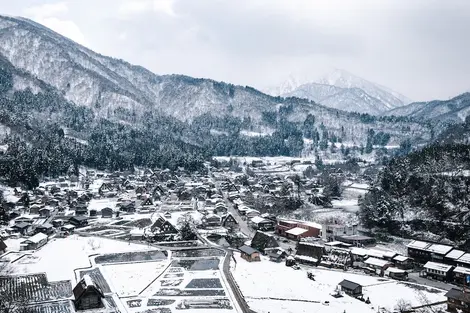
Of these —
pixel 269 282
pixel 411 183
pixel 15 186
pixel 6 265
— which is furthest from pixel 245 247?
pixel 15 186

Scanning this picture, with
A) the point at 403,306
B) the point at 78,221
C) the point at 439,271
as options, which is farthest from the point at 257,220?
the point at 403,306

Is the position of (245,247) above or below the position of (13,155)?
below

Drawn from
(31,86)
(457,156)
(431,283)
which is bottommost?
(431,283)

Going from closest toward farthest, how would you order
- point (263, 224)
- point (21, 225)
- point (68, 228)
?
point (21, 225), point (68, 228), point (263, 224)

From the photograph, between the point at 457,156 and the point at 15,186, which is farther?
the point at 15,186

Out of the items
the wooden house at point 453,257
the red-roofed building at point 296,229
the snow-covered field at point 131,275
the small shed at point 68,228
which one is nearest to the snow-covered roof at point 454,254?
the wooden house at point 453,257

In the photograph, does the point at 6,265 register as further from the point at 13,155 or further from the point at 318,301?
the point at 13,155

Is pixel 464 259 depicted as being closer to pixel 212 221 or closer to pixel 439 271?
pixel 439 271
